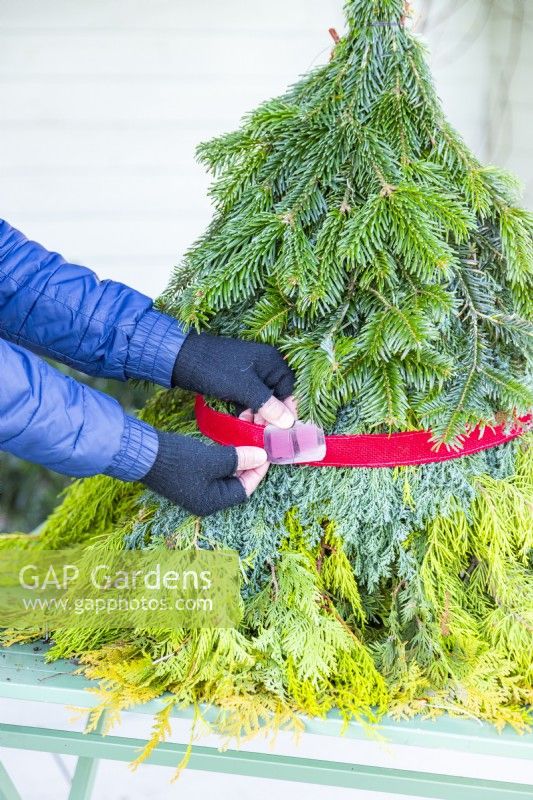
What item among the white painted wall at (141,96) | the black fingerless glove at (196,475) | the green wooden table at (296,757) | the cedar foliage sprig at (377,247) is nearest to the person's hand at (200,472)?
the black fingerless glove at (196,475)

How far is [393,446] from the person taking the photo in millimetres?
945

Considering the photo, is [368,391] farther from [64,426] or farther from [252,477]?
[64,426]

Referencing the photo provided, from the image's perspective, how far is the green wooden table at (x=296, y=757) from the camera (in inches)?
34.4

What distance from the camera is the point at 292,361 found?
942 millimetres

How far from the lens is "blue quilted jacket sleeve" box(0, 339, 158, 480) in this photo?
A: 0.88 m

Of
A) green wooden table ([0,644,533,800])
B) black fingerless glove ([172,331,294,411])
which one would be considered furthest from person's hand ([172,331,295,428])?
green wooden table ([0,644,533,800])

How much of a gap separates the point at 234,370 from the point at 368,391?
Result: 0.55ft

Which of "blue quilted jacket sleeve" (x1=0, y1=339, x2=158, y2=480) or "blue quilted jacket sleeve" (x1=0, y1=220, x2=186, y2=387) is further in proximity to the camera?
"blue quilted jacket sleeve" (x1=0, y1=220, x2=186, y2=387)

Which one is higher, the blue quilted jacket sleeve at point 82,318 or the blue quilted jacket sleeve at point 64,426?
the blue quilted jacket sleeve at point 82,318

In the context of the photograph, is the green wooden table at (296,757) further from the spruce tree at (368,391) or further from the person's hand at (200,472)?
the person's hand at (200,472)

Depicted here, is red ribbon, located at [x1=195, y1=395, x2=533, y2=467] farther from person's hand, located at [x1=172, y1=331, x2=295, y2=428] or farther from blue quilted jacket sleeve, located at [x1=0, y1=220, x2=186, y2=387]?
blue quilted jacket sleeve, located at [x1=0, y1=220, x2=186, y2=387]

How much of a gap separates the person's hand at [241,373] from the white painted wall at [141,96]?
1.66 meters

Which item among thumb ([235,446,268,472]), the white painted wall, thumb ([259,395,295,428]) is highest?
the white painted wall

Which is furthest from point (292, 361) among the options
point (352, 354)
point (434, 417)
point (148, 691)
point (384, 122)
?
point (148, 691)
